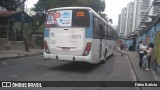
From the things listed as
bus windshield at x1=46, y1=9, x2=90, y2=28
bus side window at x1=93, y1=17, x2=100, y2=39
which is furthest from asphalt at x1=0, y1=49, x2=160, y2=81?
bus windshield at x1=46, y1=9, x2=90, y2=28

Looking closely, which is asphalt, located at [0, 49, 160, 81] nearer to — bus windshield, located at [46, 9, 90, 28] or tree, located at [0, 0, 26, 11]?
bus windshield, located at [46, 9, 90, 28]

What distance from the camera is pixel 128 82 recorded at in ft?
36.6

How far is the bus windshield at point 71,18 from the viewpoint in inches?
520

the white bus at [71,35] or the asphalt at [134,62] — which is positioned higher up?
the white bus at [71,35]

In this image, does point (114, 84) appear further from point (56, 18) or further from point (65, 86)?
point (56, 18)

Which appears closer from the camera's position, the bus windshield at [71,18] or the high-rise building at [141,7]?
the bus windshield at [71,18]

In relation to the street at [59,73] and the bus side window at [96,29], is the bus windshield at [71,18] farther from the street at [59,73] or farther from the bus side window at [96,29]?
the street at [59,73]

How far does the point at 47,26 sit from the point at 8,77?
402cm

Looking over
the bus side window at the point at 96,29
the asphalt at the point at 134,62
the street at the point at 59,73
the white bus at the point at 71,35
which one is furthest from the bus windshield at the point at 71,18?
the asphalt at the point at 134,62

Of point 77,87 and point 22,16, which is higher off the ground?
point 22,16

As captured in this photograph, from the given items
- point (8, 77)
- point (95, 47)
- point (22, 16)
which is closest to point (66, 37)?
point (95, 47)

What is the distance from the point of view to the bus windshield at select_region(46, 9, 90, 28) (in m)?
13.2

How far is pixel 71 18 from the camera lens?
13.3 meters

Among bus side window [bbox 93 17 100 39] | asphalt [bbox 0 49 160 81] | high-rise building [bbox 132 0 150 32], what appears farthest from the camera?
high-rise building [bbox 132 0 150 32]
